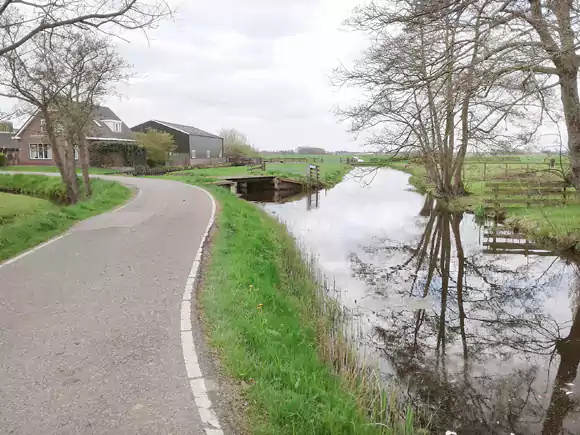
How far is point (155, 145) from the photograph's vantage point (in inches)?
2141

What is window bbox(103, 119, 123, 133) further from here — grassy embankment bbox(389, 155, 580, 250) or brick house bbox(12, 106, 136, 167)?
grassy embankment bbox(389, 155, 580, 250)

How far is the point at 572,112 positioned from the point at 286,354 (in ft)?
32.1

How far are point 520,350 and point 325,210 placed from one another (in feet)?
67.1

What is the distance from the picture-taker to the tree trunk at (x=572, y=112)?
1107cm

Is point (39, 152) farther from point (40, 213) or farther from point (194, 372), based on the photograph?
point (194, 372)

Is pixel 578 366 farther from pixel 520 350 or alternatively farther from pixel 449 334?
pixel 449 334

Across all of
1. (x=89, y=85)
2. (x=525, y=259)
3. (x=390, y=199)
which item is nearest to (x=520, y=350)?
(x=525, y=259)

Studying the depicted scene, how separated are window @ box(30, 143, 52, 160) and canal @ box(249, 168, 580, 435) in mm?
43149

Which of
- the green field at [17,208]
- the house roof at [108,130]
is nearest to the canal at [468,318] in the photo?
the green field at [17,208]

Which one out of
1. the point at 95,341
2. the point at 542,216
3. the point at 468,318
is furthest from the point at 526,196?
the point at 95,341

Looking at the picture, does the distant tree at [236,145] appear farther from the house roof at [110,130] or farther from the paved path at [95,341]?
the paved path at [95,341]

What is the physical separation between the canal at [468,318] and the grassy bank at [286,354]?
2.96 feet

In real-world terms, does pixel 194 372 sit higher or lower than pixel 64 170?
lower

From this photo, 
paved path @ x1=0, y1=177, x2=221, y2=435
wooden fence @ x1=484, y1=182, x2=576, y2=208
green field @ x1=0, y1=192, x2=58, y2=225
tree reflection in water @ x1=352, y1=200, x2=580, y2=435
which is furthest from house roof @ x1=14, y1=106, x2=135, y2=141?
tree reflection in water @ x1=352, y1=200, x2=580, y2=435
